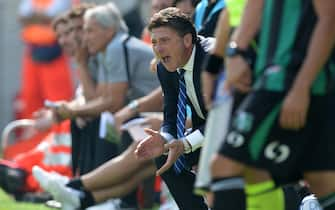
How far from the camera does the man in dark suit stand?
5.84 metres

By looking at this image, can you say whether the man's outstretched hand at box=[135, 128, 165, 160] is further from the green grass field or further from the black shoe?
the black shoe

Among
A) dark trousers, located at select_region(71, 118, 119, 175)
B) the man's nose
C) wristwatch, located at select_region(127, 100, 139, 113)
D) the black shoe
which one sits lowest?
the black shoe

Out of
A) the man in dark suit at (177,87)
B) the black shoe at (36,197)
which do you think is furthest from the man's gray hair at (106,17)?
the man in dark suit at (177,87)

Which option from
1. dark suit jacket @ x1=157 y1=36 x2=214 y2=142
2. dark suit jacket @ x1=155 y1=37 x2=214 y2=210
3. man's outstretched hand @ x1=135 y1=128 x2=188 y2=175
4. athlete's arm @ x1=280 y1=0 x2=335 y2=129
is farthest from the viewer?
dark suit jacket @ x1=157 y1=36 x2=214 y2=142

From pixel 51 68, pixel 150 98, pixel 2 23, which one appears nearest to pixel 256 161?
pixel 150 98

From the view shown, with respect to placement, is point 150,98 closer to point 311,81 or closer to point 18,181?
point 18,181

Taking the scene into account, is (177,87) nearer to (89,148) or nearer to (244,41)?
(244,41)

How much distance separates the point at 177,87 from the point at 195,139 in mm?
290

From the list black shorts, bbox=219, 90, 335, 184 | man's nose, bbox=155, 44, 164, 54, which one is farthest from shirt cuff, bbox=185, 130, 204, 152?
black shorts, bbox=219, 90, 335, 184

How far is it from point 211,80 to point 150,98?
3511mm

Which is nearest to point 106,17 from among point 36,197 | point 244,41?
point 36,197

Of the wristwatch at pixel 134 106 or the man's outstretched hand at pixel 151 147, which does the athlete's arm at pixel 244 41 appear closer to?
the man's outstretched hand at pixel 151 147

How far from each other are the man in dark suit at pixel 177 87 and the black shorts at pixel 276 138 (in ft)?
4.00

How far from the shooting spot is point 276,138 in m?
4.57
